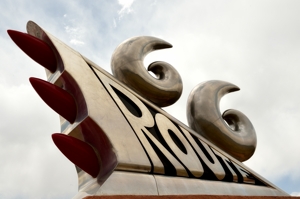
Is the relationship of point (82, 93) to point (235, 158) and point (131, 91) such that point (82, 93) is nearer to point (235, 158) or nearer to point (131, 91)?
point (131, 91)

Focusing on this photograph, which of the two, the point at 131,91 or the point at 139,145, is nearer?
the point at 139,145

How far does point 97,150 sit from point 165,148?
1011mm

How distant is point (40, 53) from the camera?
5.09m

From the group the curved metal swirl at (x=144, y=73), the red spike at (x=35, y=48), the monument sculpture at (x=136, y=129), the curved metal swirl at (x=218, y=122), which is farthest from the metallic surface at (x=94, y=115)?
the curved metal swirl at (x=218, y=122)

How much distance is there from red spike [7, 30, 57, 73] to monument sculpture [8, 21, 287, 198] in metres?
0.01

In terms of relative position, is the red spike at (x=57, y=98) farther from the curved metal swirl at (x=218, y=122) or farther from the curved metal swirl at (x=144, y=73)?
the curved metal swirl at (x=218, y=122)

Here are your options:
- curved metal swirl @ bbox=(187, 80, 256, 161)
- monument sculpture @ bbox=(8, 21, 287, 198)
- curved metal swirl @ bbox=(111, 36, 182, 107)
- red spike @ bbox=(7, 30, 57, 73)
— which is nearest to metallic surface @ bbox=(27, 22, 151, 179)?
monument sculpture @ bbox=(8, 21, 287, 198)

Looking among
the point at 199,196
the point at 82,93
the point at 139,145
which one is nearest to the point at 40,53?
the point at 82,93

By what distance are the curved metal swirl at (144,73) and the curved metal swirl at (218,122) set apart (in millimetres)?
430

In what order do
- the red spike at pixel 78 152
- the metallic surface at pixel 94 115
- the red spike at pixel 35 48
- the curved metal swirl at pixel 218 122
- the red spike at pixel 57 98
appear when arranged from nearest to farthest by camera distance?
the red spike at pixel 78 152 → the metallic surface at pixel 94 115 → the red spike at pixel 57 98 → the red spike at pixel 35 48 → the curved metal swirl at pixel 218 122

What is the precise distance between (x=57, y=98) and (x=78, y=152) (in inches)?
32.2

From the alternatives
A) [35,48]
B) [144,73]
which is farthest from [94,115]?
[144,73]

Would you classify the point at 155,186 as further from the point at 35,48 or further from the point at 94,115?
the point at 35,48

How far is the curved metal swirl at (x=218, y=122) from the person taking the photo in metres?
6.38
